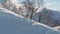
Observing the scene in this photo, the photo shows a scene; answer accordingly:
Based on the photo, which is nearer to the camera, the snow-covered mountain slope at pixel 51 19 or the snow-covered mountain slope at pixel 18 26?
the snow-covered mountain slope at pixel 18 26

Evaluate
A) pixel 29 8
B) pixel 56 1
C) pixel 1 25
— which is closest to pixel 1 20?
pixel 1 25

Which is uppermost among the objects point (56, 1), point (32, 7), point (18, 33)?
point (18, 33)

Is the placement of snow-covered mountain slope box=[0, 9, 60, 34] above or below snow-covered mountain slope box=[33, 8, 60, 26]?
above

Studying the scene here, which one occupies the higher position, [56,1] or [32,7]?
[32,7]

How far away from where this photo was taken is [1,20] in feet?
4.98

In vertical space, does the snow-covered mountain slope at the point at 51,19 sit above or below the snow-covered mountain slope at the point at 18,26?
below

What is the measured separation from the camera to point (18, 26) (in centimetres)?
146

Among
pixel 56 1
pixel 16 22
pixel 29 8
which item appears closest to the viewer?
pixel 16 22

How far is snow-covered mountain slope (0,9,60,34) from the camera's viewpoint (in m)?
1.41

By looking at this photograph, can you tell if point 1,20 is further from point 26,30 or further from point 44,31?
point 44,31

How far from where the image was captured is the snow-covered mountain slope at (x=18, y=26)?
→ 1408 millimetres

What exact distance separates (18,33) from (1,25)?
0.61 ft

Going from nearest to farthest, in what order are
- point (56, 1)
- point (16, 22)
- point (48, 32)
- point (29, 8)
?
1. point (48, 32)
2. point (16, 22)
3. point (29, 8)
4. point (56, 1)

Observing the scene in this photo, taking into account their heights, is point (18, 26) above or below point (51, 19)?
above
